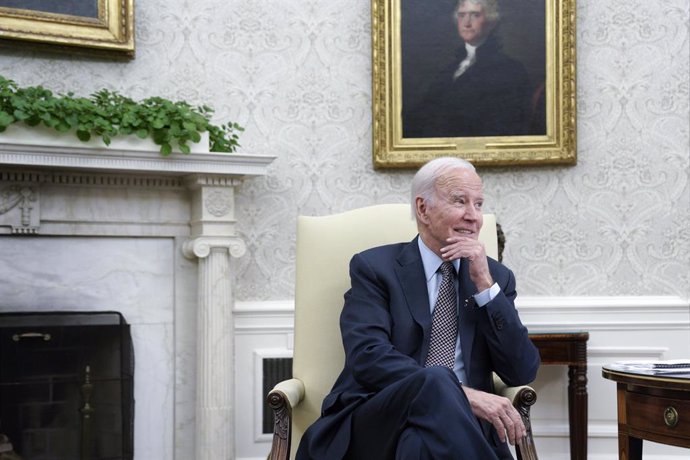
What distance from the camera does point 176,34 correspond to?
4340mm

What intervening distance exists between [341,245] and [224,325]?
1.22 meters

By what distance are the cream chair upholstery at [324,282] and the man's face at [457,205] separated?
344 mm

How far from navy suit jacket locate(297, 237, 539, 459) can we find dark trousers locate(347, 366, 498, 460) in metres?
0.12

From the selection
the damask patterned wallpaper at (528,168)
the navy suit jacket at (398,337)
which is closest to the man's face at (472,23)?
the damask patterned wallpaper at (528,168)

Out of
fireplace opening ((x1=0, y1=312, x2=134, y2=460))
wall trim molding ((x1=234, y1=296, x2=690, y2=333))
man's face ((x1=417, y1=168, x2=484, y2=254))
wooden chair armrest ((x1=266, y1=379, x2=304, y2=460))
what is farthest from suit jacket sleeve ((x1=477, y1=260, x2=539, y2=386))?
fireplace opening ((x1=0, y1=312, x2=134, y2=460))

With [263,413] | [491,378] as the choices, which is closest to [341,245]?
[491,378]

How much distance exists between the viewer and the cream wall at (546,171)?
4375 millimetres

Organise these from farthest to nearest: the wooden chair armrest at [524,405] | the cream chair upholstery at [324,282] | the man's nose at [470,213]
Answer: the cream chair upholstery at [324,282], the man's nose at [470,213], the wooden chair armrest at [524,405]

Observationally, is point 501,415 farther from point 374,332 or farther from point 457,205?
point 457,205

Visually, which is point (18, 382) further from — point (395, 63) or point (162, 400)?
point (395, 63)

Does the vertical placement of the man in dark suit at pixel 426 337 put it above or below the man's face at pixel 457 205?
below

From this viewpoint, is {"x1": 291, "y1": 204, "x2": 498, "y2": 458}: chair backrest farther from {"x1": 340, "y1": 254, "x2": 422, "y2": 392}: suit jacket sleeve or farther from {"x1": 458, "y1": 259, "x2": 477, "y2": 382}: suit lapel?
{"x1": 458, "y1": 259, "x2": 477, "y2": 382}: suit lapel

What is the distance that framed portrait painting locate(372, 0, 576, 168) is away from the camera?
4441 millimetres

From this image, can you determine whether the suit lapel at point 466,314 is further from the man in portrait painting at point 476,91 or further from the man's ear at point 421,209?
the man in portrait painting at point 476,91
